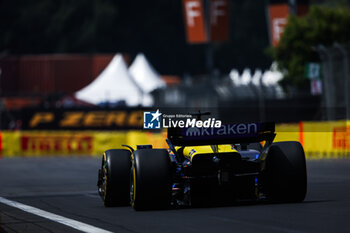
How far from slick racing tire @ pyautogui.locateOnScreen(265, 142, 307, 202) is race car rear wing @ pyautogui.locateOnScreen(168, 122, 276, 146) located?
0.30m

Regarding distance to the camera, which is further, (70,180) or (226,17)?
(226,17)

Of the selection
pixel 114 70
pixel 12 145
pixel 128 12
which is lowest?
pixel 12 145

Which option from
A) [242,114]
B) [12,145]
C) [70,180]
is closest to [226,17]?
[242,114]

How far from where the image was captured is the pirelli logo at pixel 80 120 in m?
40.2

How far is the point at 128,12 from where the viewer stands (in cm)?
11119

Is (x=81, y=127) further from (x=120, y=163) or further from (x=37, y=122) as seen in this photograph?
(x=120, y=163)

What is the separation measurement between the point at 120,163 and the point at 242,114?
2659 cm

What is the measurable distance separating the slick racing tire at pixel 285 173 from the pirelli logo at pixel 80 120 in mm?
28594

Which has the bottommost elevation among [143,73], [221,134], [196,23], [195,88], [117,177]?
[117,177]

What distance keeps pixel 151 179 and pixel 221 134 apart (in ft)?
3.85

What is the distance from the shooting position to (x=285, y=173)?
→ 11.9 m

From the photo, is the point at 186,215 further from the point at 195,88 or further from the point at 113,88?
the point at 113,88

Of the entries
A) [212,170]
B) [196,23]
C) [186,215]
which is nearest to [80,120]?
[196,23]

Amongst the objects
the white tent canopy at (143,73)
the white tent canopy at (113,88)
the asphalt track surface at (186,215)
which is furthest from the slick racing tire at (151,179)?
the white tent canopy at (143,73)
